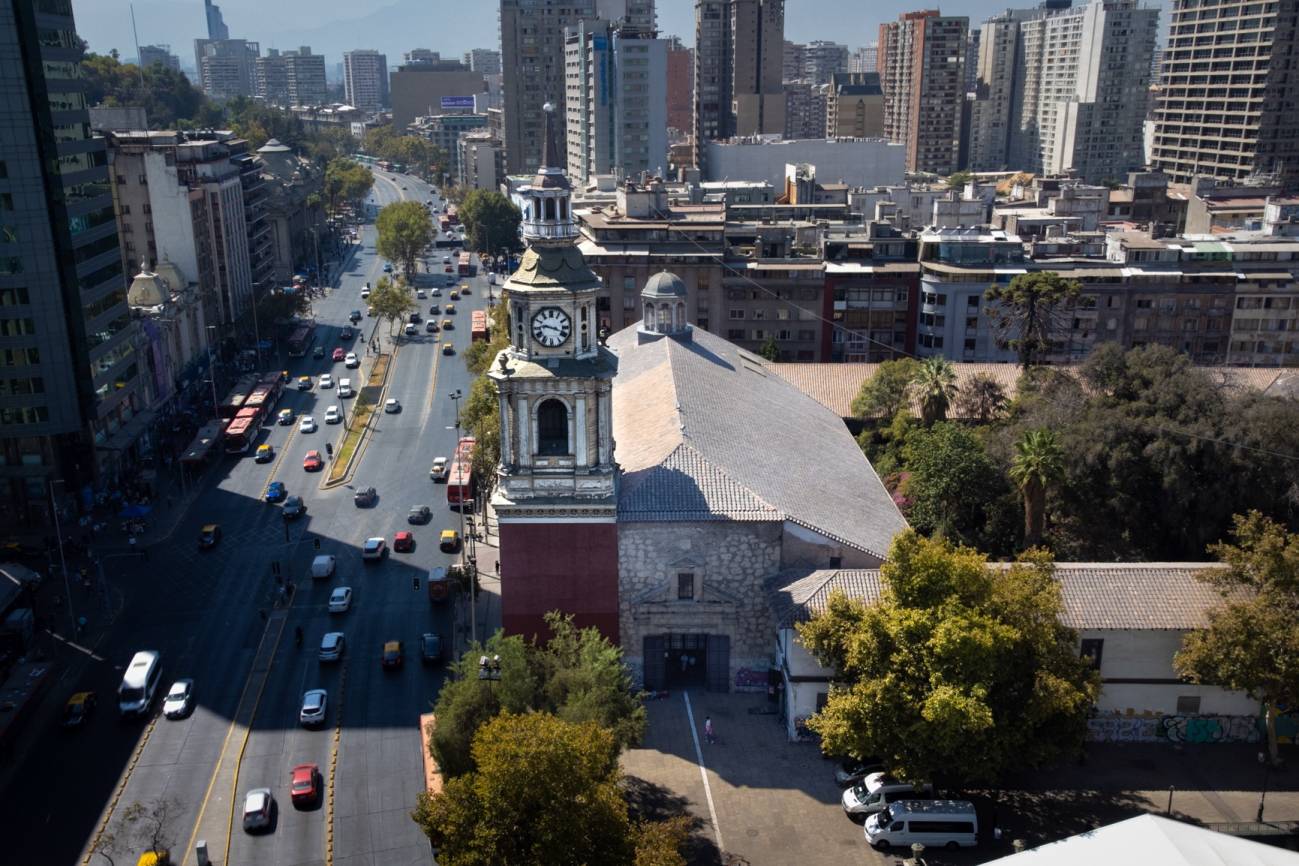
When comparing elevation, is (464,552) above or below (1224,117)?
below

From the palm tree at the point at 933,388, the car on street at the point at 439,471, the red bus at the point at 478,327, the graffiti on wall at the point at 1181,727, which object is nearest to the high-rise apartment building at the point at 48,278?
the car on street at the point at 439,471

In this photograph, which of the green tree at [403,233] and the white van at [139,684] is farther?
the green tree at [403,233]

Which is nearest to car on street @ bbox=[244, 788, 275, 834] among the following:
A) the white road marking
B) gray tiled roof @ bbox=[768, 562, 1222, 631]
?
the white road marking

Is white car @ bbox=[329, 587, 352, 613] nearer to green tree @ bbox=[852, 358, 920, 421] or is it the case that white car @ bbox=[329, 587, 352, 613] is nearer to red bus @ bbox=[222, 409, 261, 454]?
red bus @ bbox=[222, 409, 261, 454]

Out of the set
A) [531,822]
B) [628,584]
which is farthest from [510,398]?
[531,822]

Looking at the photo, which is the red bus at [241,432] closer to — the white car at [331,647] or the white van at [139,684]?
the white van at [139,684]

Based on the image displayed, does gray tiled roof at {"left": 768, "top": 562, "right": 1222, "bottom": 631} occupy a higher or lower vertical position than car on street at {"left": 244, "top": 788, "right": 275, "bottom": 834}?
higher

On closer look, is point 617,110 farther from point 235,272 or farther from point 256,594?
point 256,594
